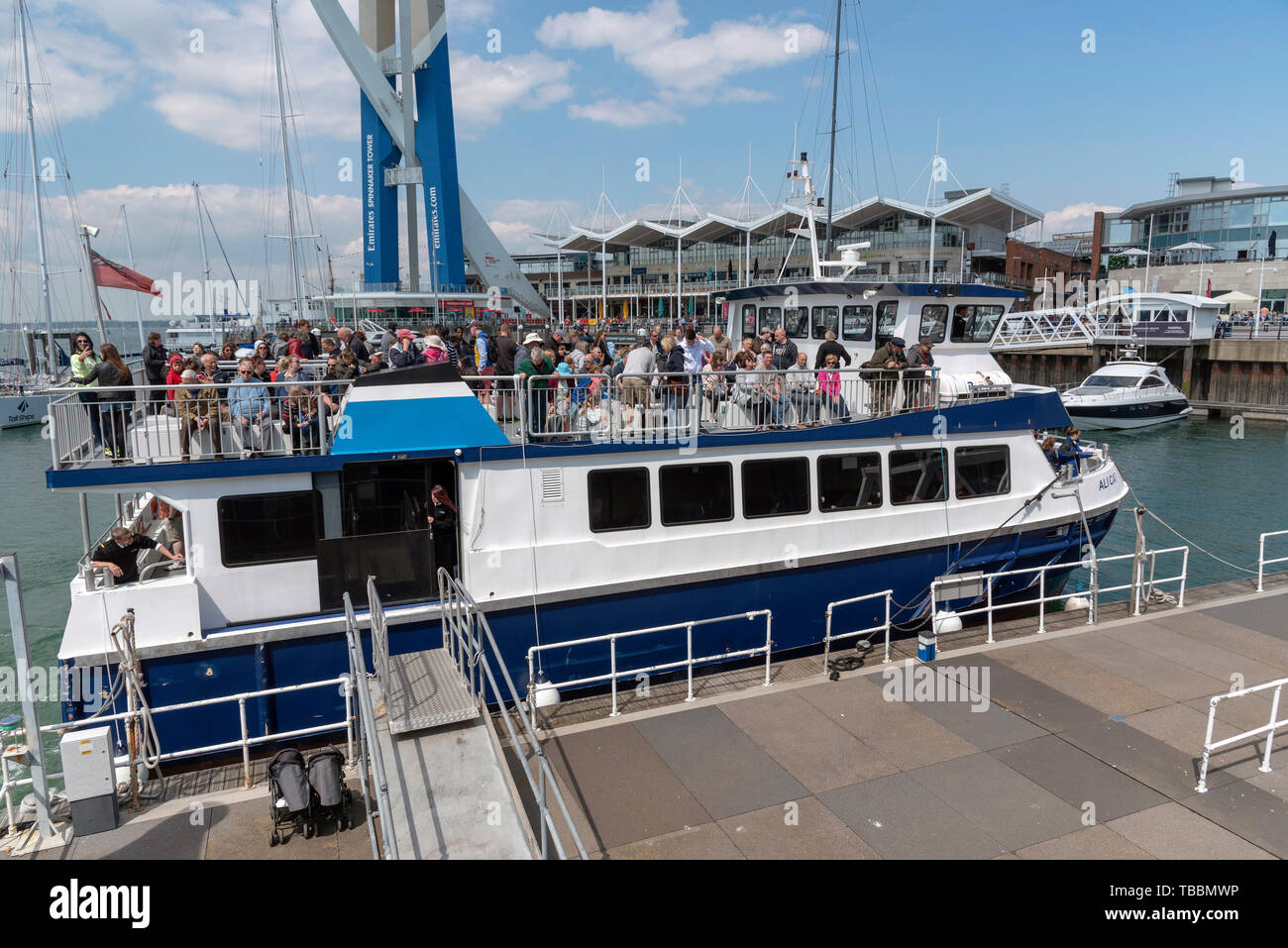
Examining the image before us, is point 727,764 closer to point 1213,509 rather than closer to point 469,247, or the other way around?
point 1213,509

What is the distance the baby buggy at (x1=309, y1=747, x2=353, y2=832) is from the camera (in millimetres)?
6484

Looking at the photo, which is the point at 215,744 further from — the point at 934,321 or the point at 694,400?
the point at 934,321

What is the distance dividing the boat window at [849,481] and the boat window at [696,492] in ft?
4.83

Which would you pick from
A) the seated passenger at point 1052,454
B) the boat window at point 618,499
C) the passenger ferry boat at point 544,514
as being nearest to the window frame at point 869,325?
the passenger ferry boat at point 544,514

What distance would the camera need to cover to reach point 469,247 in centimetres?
5169

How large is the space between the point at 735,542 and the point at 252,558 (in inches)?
229

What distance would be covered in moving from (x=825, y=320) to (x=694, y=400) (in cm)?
518

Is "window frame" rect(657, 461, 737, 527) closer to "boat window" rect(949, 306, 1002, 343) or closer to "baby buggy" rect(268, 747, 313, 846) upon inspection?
"baby buggy" rect(268, 747, 313, 846)

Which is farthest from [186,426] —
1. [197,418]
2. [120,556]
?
[120,556]

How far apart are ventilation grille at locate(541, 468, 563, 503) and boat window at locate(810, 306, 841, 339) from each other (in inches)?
259

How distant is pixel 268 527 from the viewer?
8.87 meters

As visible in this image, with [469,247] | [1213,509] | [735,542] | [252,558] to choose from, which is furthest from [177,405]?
[469,247]

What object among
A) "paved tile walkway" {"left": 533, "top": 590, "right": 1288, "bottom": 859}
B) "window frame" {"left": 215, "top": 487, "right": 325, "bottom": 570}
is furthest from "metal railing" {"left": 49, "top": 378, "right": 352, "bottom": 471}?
"paved tile walkway" {"left": 533, "top": 590, "right": 1288, "bottom": 859}

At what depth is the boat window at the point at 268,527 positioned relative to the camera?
8.73 meters
